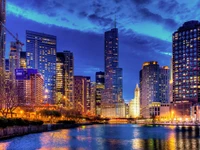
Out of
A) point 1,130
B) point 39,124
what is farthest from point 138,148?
point 39,124

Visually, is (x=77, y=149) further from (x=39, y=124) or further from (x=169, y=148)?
(x=39, y=124)

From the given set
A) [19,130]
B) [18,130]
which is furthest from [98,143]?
[19,130]

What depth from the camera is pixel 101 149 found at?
71125 mm

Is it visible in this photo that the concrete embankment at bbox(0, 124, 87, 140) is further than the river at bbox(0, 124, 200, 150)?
Yes

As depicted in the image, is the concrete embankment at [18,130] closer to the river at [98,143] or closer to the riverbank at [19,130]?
the riverbank at [19,130]

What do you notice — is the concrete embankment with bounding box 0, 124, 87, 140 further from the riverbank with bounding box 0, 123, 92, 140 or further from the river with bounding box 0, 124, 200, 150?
the river with bounding box 0, 124, 200, 150

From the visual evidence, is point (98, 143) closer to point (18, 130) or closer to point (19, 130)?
point (18, 130)

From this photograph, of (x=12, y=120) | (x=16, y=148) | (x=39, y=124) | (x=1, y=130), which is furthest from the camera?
(x=39, y=124)

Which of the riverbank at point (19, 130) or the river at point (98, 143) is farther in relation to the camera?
the riverbank at point (19, 130)

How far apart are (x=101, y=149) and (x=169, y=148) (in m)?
14.2

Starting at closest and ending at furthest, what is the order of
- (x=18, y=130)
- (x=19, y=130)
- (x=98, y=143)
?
(x=98, y=143) → (x=18, y=130) → (x=19, y=130)

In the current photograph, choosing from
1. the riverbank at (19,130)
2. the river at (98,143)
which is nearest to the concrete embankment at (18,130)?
the riverbank at (19,130)

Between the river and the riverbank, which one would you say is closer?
the river

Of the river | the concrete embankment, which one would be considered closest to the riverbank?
the concrete embankment
